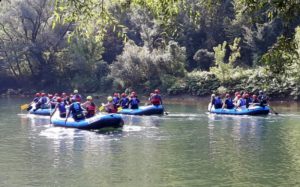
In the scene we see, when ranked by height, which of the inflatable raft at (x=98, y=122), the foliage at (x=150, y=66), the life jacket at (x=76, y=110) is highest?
the foliage at (x=150, y=66)

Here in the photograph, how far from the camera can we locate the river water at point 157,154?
1426 cm

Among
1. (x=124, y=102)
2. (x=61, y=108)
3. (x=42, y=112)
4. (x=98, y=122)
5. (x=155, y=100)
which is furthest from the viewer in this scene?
(x=124, y=102)

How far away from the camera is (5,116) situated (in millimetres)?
32125

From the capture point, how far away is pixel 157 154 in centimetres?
1784

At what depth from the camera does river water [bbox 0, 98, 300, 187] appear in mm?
14258

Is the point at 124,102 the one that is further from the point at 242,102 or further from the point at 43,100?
the point at 242,102

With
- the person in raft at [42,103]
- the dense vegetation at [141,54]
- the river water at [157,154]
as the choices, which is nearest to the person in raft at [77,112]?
the river water at [157,154]

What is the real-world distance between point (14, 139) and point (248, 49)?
1307 inches

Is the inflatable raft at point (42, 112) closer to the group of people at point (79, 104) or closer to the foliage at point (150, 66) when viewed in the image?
the group of people at point (79, 104)

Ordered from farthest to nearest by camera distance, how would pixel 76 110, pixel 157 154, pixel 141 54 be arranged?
pixel 141 54 → pixel 76 110 → pixel 157 154

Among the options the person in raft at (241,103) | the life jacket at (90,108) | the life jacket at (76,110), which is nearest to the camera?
the life jacket at (76,110)

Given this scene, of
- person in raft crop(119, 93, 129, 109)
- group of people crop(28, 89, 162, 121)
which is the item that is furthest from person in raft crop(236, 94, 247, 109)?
person in raft crop(119, 93, 129, 109)

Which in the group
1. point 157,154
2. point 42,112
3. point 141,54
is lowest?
point 157,154

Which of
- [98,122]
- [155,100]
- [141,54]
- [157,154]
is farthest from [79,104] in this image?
[141,54]
